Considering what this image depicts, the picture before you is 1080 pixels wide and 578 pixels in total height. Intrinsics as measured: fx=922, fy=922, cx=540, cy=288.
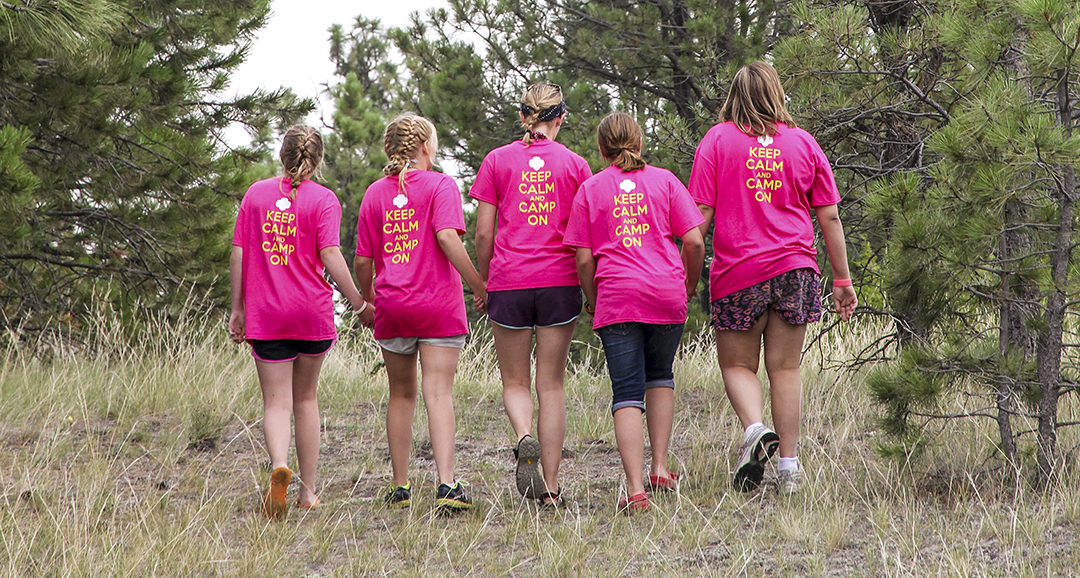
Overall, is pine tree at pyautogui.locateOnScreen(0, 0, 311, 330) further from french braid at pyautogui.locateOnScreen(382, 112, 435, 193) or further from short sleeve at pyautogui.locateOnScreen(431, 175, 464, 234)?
short sleeve at pyautogui.locateOnScreen(431, 175, 464, 234)

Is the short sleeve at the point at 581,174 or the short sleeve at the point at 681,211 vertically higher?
the short sleeve at the point at 581,174

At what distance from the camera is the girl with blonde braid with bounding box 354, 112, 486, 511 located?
4008 millimetres

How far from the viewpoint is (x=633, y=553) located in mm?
3348

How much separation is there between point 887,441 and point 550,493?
5.02 feet

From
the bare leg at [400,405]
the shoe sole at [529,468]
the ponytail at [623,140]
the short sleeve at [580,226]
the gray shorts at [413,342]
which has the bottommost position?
the shoe sole at [529,468]

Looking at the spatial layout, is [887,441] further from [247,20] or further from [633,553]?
[247,20]

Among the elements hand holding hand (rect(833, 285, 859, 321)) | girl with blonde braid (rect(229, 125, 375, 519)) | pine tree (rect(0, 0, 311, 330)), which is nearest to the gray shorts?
girl with blonde braid (rect(229, 125, 375, 519))

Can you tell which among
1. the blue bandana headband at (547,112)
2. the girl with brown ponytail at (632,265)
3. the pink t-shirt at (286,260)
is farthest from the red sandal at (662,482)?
the blue bandana headband at (547,112)

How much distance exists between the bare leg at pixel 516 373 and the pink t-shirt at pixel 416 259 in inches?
→ 7.1

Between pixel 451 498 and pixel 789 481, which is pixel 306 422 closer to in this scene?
pixel 451 498

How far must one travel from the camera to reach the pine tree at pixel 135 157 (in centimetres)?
614

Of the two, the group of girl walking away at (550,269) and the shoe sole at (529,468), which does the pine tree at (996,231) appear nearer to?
the group of girl walking away at (550,269)

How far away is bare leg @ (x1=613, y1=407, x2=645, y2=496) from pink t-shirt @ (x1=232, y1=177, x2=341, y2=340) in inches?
51.8

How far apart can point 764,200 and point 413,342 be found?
165cm
